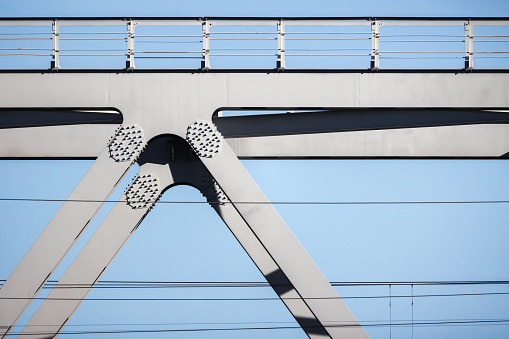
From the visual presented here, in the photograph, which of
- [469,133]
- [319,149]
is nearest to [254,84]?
[319,149]

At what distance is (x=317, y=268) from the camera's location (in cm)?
1269

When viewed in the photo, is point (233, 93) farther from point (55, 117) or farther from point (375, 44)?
point (55, 117)

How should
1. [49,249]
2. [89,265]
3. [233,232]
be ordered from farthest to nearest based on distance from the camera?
[233,232] < [89,265] < [49,249]

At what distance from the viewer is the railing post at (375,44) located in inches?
522

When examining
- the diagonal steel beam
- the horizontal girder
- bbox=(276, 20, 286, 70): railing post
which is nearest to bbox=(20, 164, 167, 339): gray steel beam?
the horizontal girder

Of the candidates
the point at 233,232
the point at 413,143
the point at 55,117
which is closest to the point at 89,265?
the point at 233,232

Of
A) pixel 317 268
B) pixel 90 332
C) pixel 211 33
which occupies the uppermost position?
pixel 211 33

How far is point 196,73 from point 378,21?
314cm

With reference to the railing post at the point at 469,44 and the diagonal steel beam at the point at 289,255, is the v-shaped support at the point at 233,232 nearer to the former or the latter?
the diagonal steel beam at the point at 289,255

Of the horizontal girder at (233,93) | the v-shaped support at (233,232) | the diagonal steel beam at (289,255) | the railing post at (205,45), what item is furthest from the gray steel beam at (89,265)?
the railing post at (205,45)

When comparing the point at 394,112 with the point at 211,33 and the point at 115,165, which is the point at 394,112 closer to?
the point at 211,33

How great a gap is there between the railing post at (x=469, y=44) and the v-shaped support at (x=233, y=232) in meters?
4.15

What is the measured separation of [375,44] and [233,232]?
421cm

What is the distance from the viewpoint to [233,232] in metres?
14.6
